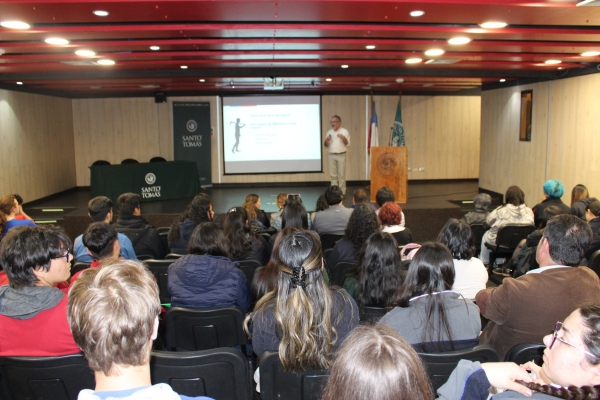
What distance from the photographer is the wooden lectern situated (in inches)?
366

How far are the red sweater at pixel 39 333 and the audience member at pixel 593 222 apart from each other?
403 centimetres

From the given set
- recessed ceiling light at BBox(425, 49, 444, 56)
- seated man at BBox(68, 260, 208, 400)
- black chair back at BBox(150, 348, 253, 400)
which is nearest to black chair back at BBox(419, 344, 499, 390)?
black chair back at BBox(150, 348, 253, 400)

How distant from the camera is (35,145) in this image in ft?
34.4

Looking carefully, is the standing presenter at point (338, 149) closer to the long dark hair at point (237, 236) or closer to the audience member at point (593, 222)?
the audience member at point (593, 222)

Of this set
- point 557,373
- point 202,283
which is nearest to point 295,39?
Result: point 202,283

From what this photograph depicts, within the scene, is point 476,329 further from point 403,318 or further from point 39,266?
point 39,266

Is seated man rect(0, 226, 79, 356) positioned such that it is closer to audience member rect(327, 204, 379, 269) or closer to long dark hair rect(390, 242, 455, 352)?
long dark hair rect(390, 242, 455, 352)

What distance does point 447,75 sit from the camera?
8.33 metres

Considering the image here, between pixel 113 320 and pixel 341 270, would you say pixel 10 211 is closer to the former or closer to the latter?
pixel 341 270

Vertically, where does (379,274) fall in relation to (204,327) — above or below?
above

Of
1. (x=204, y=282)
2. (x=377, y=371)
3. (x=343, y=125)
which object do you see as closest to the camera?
(x=377, y=371)

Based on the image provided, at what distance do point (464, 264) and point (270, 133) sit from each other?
10.0 m

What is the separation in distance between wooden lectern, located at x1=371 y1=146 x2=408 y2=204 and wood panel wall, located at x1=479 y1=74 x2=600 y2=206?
2.41m

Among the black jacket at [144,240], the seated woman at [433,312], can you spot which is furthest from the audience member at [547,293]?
the black jacket at [144,240]
